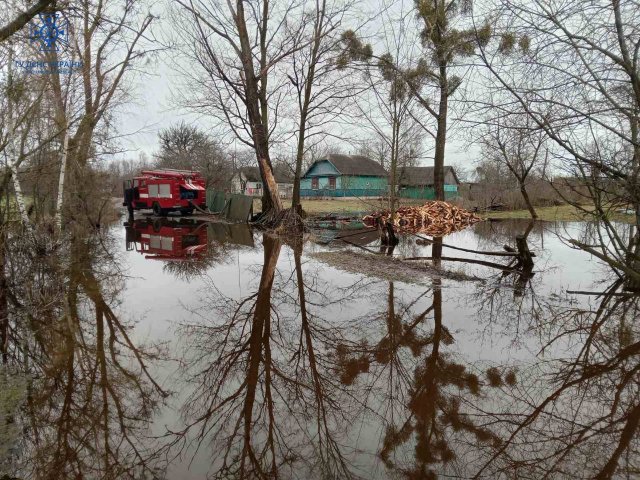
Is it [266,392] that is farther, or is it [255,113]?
[255,113]

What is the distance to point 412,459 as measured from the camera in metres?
2.68

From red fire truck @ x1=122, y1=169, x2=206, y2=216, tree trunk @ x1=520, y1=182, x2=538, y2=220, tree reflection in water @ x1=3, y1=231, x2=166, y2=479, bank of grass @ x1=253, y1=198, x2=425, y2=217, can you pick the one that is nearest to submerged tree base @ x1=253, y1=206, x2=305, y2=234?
bank of grass @ x1=253, y1=198, x2=425, y2=217

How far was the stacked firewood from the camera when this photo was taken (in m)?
19.2

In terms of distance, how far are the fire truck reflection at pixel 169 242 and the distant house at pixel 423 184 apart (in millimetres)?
15762

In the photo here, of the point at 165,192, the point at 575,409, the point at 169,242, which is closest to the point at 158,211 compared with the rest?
the point at 165,192

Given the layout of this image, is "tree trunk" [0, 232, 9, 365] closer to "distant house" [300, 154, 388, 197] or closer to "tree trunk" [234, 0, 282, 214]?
"tree trunk" [234, 0, 282, 214]

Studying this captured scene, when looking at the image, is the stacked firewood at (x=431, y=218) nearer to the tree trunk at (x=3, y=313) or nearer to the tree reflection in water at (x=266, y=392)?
the tree reflection in water at (x=266, y=392)

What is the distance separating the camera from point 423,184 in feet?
116

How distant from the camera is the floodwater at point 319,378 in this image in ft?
8.85

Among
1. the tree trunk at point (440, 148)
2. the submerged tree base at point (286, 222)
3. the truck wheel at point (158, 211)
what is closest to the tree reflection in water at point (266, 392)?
the submerged tree base at point (286, 222)

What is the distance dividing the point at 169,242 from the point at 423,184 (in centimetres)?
2667

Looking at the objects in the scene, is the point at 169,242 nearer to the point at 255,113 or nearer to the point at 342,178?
the point at 255,113

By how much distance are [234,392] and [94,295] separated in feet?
13.6

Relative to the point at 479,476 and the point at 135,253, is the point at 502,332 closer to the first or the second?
the point at 479,476
